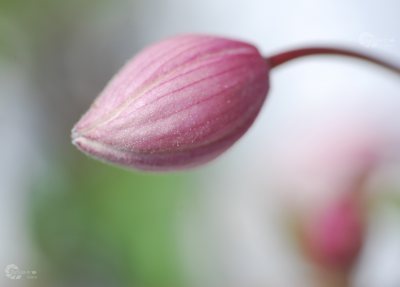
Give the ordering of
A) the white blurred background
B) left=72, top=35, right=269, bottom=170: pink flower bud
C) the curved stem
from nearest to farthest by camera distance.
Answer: left=72, top=35, right=269, bottom=170: pink flower bud < the curved stem < the white blurred background

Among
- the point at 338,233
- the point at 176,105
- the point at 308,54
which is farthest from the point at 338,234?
the point at 176,105

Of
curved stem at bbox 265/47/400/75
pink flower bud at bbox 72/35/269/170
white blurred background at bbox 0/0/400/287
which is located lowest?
white blurred background at bbox 0/0/400/287

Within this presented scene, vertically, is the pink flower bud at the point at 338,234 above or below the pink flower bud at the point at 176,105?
below

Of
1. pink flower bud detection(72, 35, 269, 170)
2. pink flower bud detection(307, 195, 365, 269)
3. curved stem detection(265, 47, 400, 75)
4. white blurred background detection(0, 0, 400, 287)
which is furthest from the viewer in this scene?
white blurred background detection(0, 0, 400, 287)

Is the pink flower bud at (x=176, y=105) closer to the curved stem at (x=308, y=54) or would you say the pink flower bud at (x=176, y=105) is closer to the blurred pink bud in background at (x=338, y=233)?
the curved stem at (x=308, y=54)

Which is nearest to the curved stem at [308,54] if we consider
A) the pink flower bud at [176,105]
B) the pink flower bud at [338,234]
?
the pink flower bud at [176,105]

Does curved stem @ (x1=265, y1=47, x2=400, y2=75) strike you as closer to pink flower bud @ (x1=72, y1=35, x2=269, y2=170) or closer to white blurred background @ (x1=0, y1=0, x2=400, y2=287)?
pink flower bud @ (x1=72, y1=35, x2=269, y2=170)

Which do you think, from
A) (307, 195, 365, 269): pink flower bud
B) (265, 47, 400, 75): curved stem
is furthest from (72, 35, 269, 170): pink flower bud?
(307, 195, 365, 269): pink flower bud

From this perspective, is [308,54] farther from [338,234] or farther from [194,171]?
[194,171]
